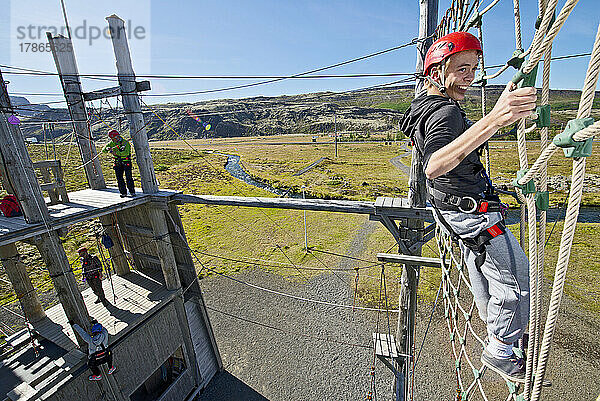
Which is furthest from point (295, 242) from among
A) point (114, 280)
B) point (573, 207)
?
point (573, 207)

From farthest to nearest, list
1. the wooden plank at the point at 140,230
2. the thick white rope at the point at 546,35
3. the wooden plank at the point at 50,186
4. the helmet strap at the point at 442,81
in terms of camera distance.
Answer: the wooden plank at the point at 140,230
the wooden plank at the point at 50,186
the helmet strap at the point at 442,81
the thick white rope at the point at 546,35

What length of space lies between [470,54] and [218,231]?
23206 millimetres

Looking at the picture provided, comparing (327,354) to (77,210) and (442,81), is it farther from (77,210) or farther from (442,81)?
(442,81)

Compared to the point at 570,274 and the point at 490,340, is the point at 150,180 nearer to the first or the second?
the point at 490,340

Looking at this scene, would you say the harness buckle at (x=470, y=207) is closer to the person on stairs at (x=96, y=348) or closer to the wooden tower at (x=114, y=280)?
the wooden tower at (x=114, y=280)

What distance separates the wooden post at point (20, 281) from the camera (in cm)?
669

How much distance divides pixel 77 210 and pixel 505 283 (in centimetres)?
753

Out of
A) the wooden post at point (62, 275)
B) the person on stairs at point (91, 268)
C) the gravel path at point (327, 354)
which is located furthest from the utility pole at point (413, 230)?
the person on stairs at point (91, 268)

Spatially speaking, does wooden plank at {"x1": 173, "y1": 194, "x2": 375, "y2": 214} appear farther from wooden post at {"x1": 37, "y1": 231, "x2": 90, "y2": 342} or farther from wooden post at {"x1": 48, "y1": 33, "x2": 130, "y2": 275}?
wooden post at {"x1": 48, "y1": 33, "x2": 130, "y2": 275}

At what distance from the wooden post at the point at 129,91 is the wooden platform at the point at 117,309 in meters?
3.66

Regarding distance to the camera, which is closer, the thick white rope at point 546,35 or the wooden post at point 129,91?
the thick white rope at point 546,35

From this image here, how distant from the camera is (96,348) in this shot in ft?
19.3

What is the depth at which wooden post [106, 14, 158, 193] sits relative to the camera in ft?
19.8

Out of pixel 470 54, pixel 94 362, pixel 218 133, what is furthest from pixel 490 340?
pixel 218 133
